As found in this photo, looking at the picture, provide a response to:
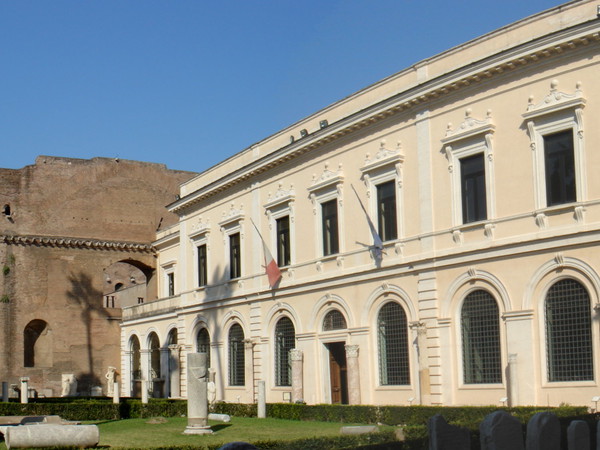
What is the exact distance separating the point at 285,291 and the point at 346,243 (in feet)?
13.8

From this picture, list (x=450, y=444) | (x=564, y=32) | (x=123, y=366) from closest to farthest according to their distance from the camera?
(x=450, y=444)
(x=564, y=32)
(x=123, y=366)

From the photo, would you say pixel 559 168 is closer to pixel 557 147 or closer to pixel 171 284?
pixel 557 147

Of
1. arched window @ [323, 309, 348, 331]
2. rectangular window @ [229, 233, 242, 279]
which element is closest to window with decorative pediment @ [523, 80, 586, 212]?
arched window @ [323, 309, 348, 331]

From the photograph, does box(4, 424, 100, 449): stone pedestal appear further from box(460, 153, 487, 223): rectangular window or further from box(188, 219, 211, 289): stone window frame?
box(188, 219, 211, 289): stone window frame

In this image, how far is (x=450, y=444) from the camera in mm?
7008

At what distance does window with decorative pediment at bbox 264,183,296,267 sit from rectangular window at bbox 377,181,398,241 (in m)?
5.07

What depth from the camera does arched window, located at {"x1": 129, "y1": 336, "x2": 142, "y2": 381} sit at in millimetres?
47438

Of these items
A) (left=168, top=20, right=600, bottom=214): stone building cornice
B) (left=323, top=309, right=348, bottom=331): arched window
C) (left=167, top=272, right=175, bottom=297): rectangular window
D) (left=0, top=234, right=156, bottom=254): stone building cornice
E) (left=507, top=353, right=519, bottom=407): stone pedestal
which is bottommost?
(left=507, top=353, right=519, bottom=407): stone pedestal

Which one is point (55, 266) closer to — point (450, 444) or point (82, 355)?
point (82, 355)

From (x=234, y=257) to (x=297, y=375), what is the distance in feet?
23.3

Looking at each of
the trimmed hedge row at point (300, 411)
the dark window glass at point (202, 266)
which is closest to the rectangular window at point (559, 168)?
the trimmed hedge row at point (300, 411)

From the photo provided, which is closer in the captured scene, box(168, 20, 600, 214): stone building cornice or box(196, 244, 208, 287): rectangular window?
box(168, 20, 600, 214): stone building cornice

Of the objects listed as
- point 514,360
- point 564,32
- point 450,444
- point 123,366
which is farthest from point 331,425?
point 123,366

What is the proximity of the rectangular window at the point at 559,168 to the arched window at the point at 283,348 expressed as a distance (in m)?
12.7
